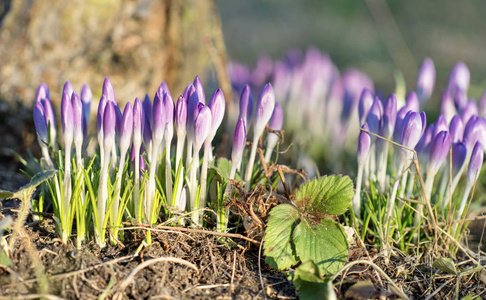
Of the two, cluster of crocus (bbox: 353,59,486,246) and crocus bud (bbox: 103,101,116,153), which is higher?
crocus bud (bbox: 103,101,116,153)

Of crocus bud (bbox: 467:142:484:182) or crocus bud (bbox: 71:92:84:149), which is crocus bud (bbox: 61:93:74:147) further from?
crocus bud (bbox: 467:142:484:182)

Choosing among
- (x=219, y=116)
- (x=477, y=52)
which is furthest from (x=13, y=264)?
(x=477, y=52)

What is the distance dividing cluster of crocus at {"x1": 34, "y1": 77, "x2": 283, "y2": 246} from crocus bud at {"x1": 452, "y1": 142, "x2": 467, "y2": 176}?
0.82 metres

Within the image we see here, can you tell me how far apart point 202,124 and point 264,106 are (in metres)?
0.31

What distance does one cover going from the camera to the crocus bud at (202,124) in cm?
165

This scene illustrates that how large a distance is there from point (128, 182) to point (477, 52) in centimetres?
808

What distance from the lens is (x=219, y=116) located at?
172cm

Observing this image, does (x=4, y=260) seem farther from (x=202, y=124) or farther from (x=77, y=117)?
(x=202, y=124)

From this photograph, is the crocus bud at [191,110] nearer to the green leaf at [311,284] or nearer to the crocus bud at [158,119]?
the crocus bud at [158,119]

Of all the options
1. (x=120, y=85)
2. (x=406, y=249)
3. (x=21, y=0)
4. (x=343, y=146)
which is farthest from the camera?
(x=343, y=146)

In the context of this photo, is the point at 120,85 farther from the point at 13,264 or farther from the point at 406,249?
the point at 406,249

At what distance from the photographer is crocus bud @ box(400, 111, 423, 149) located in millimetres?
1787

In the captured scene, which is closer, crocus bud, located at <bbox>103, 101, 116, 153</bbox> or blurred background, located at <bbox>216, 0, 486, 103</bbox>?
crocus bud, located at <bbox>103, 101, 116, 153</bbox>

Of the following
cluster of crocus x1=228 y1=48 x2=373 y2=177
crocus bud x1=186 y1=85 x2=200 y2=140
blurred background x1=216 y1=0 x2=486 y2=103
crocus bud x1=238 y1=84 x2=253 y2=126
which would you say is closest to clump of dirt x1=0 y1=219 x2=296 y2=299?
crocus bud x1=186 y1=85 x2=200 y2=140
